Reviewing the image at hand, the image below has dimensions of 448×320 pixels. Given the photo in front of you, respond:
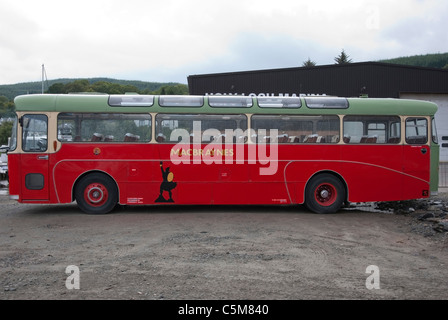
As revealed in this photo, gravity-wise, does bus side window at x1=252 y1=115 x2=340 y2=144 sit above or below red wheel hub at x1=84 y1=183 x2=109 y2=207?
above

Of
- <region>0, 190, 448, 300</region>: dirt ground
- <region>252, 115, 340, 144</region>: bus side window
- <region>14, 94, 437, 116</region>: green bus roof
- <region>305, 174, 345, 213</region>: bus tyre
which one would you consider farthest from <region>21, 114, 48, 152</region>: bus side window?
<region>305, 174, 345, 213</region>: bus tyre

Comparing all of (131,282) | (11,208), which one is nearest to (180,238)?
(131,282)

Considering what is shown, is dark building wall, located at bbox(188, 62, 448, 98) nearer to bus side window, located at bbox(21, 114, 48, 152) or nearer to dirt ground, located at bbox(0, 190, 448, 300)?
bus side window, located at bbox(21, 114, 48, 152)

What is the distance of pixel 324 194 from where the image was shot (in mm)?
11109

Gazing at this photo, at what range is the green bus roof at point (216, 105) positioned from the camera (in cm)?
1067

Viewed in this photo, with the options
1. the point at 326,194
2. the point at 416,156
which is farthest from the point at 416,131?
the point at 326,194

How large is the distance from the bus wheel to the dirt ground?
30cm

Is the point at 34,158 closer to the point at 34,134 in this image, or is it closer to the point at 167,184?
the point at 34,134

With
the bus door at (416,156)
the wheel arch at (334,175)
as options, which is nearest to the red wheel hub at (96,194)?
the wheel arch at (334,175)

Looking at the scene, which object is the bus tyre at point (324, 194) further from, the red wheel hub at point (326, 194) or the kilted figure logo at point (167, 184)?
the kilted figure logo at point (167, 184)

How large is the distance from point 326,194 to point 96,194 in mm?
5732

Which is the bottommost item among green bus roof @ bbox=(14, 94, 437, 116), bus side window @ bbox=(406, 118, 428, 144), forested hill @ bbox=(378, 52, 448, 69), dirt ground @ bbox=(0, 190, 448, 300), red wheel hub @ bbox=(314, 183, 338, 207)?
dirt ground @ bbox=(0, 190, 448, 300)

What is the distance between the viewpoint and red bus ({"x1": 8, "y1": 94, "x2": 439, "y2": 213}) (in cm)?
1059

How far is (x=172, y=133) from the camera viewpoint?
10.9 meters
